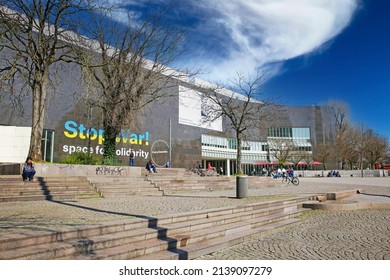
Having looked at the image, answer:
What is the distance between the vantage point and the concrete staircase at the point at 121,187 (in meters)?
14.1

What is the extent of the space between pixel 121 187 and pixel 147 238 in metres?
9.30

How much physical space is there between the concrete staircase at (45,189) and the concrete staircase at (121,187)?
480 millimetres

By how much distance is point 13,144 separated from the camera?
2567cm

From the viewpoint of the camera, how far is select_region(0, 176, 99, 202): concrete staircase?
37.6 feet

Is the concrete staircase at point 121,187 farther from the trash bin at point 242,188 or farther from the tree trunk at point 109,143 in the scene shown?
the tree trunk at point 109,143

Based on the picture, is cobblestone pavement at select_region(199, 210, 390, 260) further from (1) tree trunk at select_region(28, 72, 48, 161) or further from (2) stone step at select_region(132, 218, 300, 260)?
(1) tree trunk at select_region(28, 72, 48, 161)

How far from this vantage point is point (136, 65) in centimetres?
2092

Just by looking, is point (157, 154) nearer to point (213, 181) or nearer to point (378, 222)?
point (213, 181)

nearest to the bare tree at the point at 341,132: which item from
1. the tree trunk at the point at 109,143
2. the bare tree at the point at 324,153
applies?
the bare tree at the point at 324,153

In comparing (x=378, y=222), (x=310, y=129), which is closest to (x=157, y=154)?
(x=378, y=222)

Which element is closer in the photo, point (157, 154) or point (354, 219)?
point (354, 219)

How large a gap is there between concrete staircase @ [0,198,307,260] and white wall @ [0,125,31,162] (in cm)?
2361
